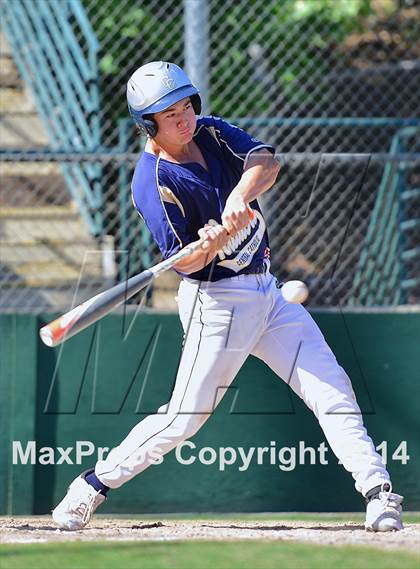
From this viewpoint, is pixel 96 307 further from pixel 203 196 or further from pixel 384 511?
pixel 384 511

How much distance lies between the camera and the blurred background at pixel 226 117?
810 centimetres

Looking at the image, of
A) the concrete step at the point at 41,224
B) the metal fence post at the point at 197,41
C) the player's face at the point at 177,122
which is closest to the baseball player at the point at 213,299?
the player's face at the point at 177,122

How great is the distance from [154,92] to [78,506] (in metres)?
1.91

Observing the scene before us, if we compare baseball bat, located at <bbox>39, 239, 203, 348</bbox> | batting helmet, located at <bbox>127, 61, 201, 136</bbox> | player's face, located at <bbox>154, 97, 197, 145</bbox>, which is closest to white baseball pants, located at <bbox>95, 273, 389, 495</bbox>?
baseball bat, located at <bbox>39, 239, 203, 348</bbox>

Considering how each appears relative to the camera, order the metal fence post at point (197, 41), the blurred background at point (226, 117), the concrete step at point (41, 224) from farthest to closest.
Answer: the concrete step at point (41, 224) → the blurred background at point (226, 117) → the metal fence post at point (197, 41)

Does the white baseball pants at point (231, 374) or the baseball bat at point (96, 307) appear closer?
the baseball bat at point (96, 307)

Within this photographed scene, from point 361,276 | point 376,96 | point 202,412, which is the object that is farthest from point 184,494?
point 376,96

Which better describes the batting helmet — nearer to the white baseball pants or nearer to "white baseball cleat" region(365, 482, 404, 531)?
the white baseball pants

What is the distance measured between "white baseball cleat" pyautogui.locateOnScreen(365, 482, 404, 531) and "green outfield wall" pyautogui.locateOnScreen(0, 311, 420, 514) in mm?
1038

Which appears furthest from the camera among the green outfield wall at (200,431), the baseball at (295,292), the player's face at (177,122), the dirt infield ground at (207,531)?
the green outfield wall at (200,431)

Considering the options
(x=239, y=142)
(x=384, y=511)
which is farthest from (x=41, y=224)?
(x=384, y=511)

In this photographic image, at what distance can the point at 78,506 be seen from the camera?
17.5 feet

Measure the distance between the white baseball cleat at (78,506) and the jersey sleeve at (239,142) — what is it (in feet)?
5.46

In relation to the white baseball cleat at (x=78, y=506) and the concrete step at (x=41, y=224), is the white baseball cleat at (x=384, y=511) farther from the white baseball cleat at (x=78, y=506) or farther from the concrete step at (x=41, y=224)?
the concrete step at (x=41, y=224)
